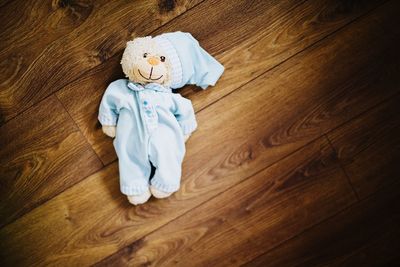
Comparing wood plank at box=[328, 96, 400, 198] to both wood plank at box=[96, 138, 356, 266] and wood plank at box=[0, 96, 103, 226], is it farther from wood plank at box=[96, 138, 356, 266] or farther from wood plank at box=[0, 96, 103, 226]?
wood plank at box=[0, 96, 103, 226]

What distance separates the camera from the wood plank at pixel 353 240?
916mm

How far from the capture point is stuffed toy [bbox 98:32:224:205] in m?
0.78

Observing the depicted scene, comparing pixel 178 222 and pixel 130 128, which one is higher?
pixel 130 128

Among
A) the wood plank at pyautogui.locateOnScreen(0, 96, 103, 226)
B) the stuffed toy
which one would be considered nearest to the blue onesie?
the stuffed toy

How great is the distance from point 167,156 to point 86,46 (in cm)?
39

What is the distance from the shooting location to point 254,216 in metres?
0.91

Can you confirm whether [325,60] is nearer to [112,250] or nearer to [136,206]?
[136,206]

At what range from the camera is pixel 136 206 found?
901 mm

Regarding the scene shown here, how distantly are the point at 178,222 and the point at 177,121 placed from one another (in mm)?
299

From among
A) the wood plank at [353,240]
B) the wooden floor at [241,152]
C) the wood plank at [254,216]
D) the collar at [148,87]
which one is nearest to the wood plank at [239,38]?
the wooden floor at [241,152]

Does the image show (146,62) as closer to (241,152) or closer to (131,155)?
(131,155)

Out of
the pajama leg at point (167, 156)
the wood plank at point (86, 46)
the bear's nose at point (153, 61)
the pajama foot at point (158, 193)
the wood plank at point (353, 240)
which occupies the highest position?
the wood plank at point (86, 46)

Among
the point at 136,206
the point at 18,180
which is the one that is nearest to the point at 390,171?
the point at 136,206

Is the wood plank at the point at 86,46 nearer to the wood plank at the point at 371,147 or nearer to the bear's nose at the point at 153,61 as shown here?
the bear's nose at the point at 153,61
